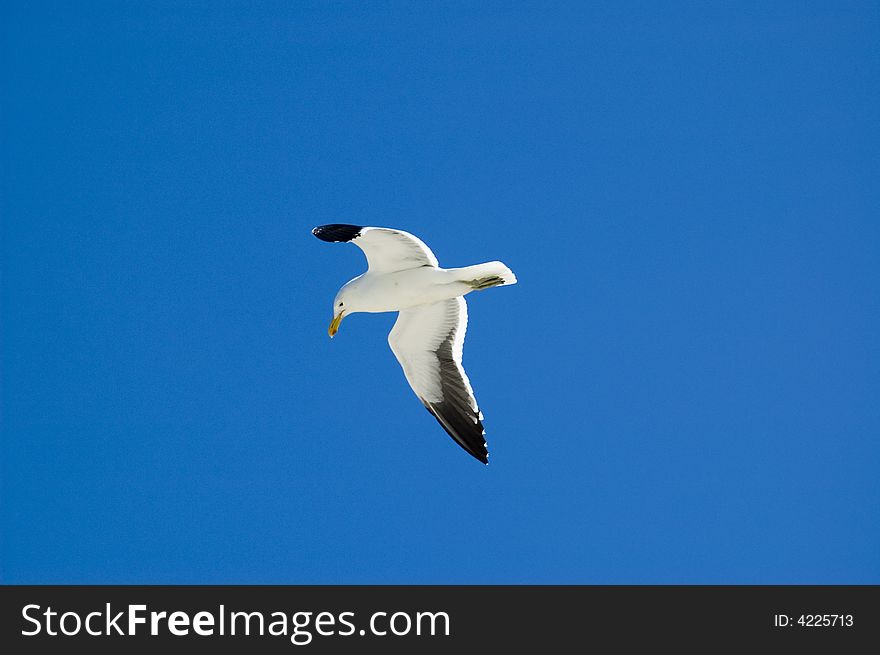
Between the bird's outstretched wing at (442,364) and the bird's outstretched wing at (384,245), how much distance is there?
2.06 ft

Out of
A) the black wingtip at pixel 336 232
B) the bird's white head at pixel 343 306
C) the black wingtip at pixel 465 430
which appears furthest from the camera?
the black wingtip at pixel 465 430

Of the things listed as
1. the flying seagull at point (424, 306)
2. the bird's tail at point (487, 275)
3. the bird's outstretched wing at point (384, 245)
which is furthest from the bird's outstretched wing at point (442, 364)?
the bird's tail at point (487, 275)

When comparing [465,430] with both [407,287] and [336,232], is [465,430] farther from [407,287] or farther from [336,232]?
[336,232]

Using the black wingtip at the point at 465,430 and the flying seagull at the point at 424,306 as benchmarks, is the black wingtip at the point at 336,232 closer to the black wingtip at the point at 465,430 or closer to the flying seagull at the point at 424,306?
the flying seagull at the point at 424,306

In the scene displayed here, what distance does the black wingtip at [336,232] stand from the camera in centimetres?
712

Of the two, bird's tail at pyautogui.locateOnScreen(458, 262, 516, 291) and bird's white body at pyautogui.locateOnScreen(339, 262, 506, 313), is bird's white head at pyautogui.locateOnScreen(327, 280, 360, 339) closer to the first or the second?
bird's white body at pyautogui.locateOnScreen(339, 262, 506, 313)

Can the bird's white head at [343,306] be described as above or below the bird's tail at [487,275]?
above

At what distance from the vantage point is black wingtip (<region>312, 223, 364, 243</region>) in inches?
280

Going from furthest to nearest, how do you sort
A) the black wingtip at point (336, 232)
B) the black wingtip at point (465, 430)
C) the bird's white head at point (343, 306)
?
the black wingtip at point (465, 430) → the bird's white head at point (343, 306) → the black wingtip at point (336, 232)

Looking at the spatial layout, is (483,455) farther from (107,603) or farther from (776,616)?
(107,603)

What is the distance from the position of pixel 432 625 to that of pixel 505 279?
2384mm

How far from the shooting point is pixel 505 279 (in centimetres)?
742

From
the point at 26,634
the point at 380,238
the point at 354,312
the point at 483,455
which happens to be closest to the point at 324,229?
the point at 380,238

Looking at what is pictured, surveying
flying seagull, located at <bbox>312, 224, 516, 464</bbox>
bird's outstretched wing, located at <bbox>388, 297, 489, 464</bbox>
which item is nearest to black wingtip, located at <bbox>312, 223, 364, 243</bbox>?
flying seagull, located at <bbox>312, 224, 516, 464</bbox>
